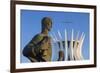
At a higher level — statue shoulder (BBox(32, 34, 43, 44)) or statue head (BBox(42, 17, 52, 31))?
statue head (BBox(42, 17, 52, 31))

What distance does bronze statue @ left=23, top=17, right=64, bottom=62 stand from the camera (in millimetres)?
1645

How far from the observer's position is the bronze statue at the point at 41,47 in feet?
5.40

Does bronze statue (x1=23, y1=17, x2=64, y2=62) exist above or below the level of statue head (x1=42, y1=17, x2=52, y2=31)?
below

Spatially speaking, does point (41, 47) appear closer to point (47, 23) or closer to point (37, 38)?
point (37, 38)

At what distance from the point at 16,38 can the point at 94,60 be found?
0.74 m

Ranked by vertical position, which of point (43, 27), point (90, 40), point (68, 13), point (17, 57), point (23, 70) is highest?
point (68, 13)

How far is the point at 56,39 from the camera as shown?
5.63ft

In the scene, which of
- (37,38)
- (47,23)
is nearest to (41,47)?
(37,38)

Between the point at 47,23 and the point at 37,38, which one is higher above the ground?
the point at 47,23

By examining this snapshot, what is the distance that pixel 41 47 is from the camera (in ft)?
5.51

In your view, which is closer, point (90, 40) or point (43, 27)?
point (43, 27)

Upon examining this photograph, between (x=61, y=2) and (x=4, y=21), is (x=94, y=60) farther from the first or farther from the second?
(x=4, y=21)

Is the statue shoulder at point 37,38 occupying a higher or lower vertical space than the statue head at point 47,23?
lower

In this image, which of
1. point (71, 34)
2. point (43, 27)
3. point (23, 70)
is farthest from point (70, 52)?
point (23, 70)
